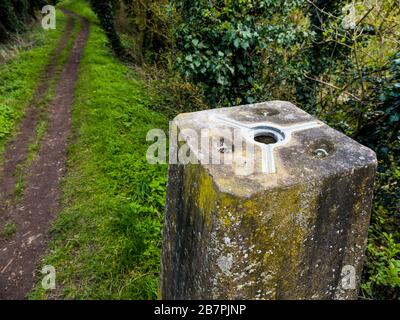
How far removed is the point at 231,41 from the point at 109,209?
3.77 m

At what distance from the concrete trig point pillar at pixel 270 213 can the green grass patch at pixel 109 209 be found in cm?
252

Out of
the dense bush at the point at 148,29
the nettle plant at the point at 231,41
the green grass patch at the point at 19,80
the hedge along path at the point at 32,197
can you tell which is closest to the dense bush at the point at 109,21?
the dense bush at the point at 148,29

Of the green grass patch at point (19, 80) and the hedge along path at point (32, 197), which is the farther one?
the green grass patch at point (19, 80)

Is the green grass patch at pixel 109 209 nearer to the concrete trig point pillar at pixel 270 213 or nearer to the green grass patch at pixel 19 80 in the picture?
the green grass patch at pixel 19 80

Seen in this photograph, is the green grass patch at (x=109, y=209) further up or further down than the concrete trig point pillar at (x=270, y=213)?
further down

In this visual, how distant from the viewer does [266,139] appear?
307cm

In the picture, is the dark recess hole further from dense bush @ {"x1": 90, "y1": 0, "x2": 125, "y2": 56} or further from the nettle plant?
dense bush @ {"x1": 90, "y1": 0, "x2": 125, "y2": 56}

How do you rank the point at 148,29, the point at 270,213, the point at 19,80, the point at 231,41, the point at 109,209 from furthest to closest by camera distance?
the point at 148,29 → the point at 19,80 → the point at 109,209 → the point at 231,41 → the point at 270,213

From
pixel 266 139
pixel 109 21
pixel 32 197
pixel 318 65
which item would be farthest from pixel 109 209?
pixel 109 21

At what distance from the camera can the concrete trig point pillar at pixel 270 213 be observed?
226 cm

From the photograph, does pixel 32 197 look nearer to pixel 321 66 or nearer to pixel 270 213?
pixel 270 213

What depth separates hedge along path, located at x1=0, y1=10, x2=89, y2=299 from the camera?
5.44 meters

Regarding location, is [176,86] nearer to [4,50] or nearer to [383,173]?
[383,173]
